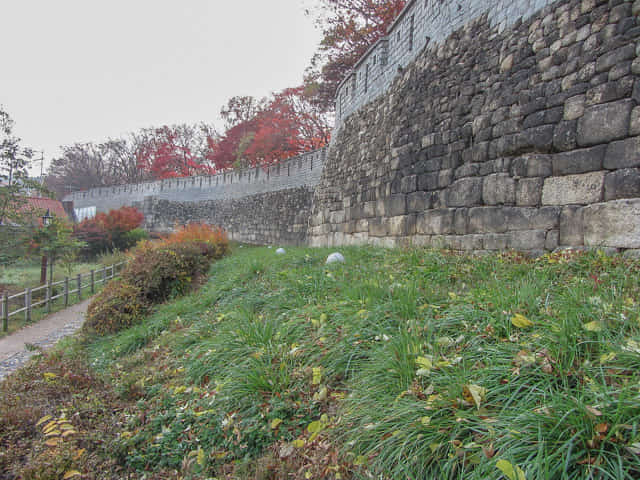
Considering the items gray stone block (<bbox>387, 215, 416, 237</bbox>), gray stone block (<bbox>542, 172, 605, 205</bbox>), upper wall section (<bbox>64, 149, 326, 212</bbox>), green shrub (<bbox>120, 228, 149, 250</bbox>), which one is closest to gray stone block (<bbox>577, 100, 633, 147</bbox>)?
gray stone block (<bbox>542, 172, 605, 205</bbox>)

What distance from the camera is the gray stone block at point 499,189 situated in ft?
13.8

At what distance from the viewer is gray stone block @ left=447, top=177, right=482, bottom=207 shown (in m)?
4.68

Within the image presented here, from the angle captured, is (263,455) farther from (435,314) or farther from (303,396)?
(435,314)

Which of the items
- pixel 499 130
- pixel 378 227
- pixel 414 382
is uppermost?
pixel 499 130

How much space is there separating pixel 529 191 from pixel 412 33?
4.62m

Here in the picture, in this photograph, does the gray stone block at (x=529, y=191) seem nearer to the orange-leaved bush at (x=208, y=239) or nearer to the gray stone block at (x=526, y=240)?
the gray stone block at (x=526, y=240)

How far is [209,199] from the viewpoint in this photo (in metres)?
23.2

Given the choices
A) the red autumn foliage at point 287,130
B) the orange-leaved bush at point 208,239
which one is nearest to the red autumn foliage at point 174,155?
the red autumn foliage at point 287,130

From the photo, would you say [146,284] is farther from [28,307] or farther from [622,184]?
[622,184]

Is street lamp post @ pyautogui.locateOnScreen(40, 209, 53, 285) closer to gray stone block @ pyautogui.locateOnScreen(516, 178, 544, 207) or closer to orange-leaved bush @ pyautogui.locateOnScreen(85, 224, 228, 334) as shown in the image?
orange-leaved bush @ pyautogui.locateOnScreen(85, 224, 228, 334)

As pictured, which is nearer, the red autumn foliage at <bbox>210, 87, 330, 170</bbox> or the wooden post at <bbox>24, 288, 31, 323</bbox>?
the wooden post at <bbox>24, 288, 31, 323</bbox>

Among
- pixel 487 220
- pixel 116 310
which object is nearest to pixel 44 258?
pixel 116 310

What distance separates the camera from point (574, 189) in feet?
11.7

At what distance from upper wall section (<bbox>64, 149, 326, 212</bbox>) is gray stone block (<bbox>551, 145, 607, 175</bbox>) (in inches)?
366
